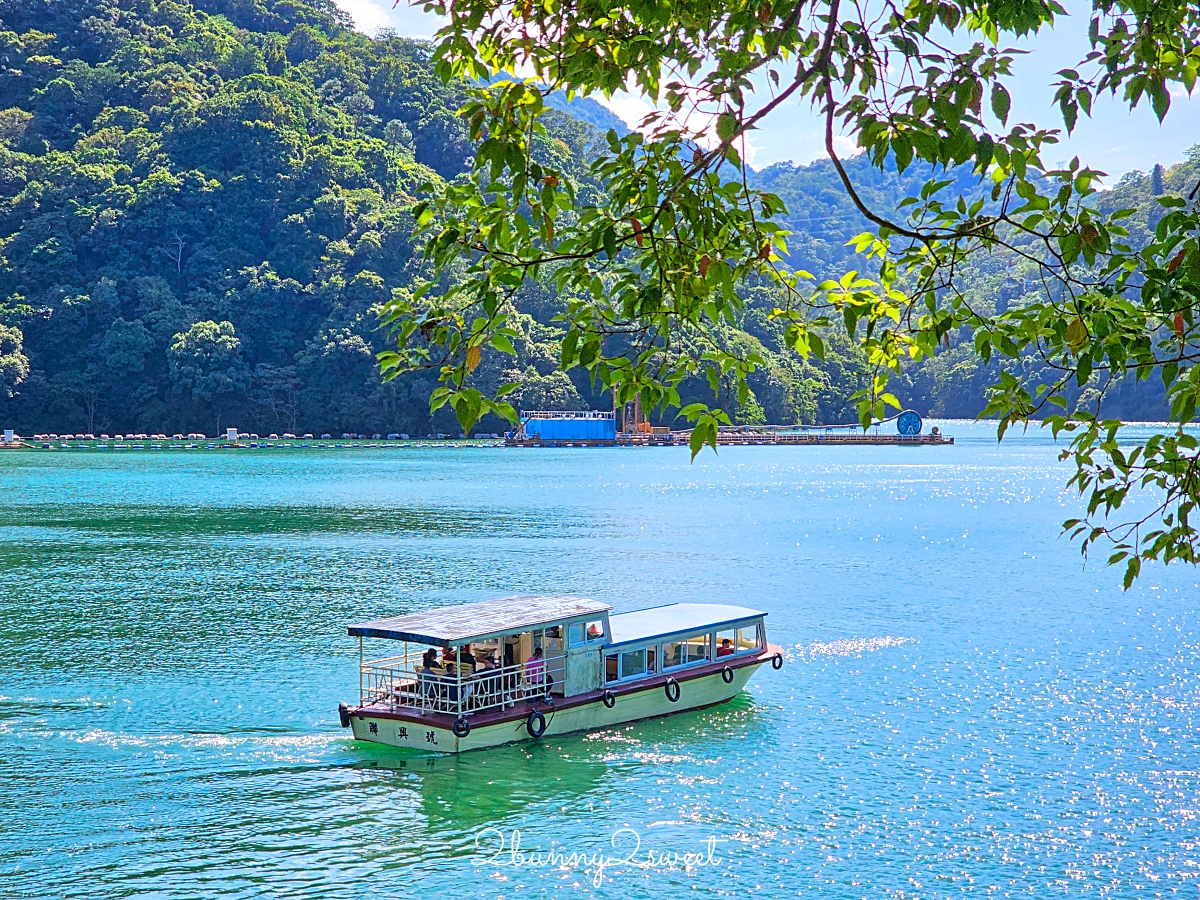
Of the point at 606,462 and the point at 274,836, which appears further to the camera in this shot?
the point at 606,462

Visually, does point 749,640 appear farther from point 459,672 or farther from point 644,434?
point 644,434

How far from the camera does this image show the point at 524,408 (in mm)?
143250

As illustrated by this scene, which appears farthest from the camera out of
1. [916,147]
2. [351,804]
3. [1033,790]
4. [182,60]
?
[182,60]

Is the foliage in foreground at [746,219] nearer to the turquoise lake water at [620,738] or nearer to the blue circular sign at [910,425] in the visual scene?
the turquoise lake water at [620,738]

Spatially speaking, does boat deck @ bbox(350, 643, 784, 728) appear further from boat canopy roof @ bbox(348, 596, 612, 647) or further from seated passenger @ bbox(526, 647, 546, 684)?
boat canopy roof @ bbox(348, 596, 612, 647)

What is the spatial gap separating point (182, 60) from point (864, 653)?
174 meters

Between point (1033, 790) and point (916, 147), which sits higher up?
point (916, 147)

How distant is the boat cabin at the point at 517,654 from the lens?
878 inches

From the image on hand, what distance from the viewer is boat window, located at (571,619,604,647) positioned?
23.5 meters

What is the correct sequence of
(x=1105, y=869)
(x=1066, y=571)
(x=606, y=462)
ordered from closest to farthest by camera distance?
(x=1105, y=869)
(x=1066, y=571)
(x=606, y=462)

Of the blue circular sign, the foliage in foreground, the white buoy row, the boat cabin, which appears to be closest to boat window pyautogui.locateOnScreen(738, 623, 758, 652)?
the boat cabin

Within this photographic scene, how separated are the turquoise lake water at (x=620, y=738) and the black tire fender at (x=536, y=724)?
1.45 ft

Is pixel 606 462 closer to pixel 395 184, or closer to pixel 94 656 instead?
pixel 395 184

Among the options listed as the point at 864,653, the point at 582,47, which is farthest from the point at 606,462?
the point at 582,47
